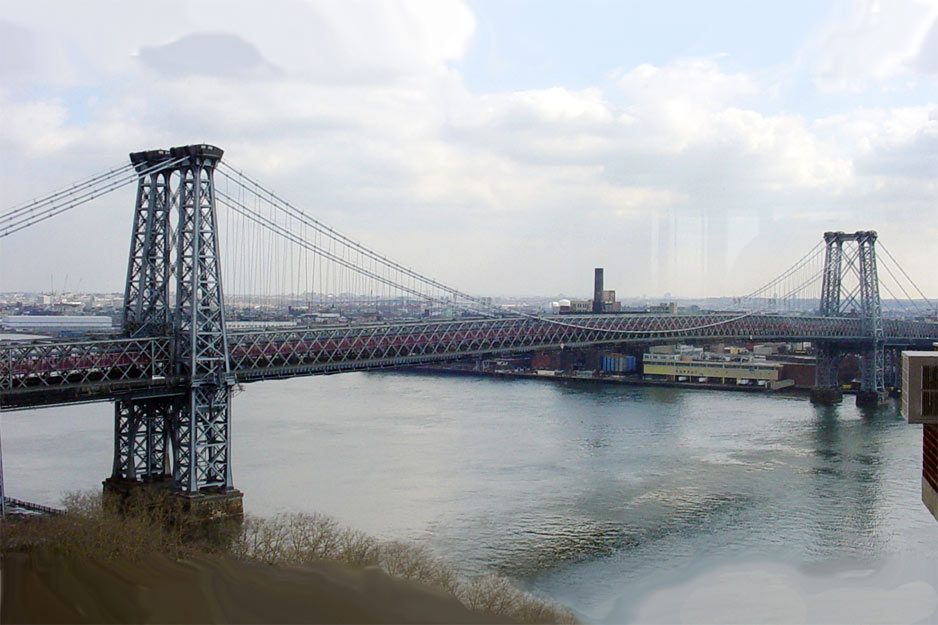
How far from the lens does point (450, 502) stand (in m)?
7.09

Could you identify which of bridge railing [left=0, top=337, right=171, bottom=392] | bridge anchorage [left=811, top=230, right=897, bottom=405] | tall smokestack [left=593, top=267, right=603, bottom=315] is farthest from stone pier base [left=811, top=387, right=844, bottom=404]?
bridge railing [left=0, top=337, right=171, bottom=392]

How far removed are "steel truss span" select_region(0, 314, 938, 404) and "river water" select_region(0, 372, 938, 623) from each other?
954mm

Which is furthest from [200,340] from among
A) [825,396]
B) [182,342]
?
[825,396]

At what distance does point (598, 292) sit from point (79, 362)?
27.2 ft

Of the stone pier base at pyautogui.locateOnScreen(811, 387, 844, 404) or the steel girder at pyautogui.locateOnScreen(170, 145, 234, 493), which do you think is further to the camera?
the stone pier base at pyautogui.locateOnScreen(811, 387, 844, 404)

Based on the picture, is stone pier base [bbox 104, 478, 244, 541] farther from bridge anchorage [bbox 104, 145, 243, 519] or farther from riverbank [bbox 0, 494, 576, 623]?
riverbank [bbox 0, 494, 576, 623]

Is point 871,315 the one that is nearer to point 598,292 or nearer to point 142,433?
point 598,292

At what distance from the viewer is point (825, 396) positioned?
15297 millimetres

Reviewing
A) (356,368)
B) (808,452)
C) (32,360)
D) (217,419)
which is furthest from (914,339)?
(32,360)

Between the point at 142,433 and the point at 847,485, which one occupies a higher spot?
the point at 142,433

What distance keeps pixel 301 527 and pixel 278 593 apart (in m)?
1.80

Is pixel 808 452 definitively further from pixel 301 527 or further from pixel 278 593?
pixel 278 593

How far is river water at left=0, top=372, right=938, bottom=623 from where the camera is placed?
5.05m

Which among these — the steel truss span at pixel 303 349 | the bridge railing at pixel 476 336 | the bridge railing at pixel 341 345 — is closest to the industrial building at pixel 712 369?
the bridge railing at pixel 476 336
